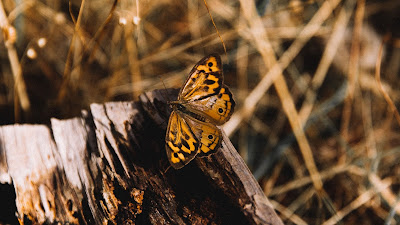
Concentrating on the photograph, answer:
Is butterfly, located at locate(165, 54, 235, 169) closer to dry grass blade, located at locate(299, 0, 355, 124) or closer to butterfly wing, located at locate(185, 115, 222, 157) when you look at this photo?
butterfly wing, located at locate(185, 115, 222, 157)

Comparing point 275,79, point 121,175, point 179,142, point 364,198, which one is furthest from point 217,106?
point 364,198

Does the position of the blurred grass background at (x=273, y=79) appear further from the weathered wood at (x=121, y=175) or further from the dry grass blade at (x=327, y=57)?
the weathered wood at (x=121, y=175)

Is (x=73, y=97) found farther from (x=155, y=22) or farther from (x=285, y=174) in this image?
(x=285, y=174)

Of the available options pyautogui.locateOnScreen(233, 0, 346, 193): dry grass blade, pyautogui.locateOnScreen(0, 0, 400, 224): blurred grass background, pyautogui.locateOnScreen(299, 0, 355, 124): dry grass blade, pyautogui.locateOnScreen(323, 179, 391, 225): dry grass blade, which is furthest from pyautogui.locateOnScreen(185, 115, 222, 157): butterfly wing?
pyautogui.locateOnScreen(299, 0, 355, 124): dry grass blade

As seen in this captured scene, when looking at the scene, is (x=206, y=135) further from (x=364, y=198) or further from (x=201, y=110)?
(x=364, y=198)

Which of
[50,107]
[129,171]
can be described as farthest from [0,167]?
[50,107]

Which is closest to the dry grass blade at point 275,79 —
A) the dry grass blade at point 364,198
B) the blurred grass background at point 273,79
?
the blurred grass background at point 273,79

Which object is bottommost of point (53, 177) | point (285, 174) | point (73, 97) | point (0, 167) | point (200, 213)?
point (285, 174)
